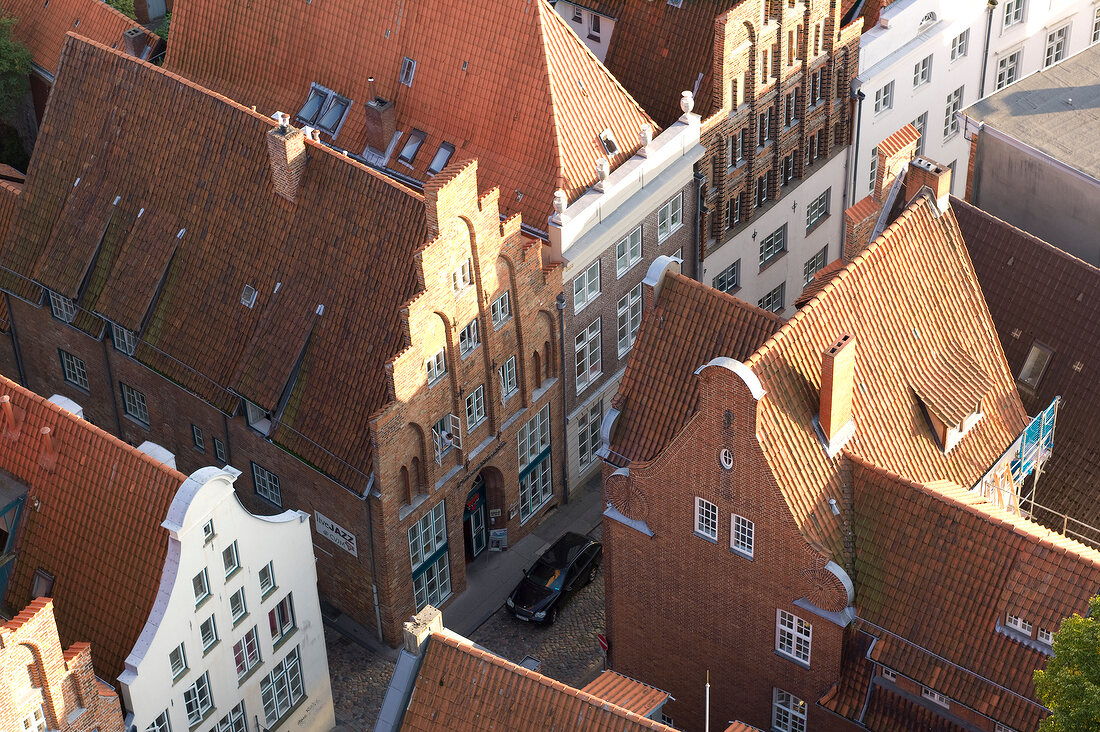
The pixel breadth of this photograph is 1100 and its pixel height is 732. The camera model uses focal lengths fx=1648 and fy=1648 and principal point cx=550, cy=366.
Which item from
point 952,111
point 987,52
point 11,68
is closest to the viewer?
point 987,52

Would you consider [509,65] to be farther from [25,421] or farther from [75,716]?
[75,716]

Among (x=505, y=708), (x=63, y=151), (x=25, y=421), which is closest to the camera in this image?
(x=505, y=708)

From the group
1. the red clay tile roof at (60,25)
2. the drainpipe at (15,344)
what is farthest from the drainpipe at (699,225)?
the drainpipe at (15,344)

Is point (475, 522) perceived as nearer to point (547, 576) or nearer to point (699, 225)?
point (547, 576)

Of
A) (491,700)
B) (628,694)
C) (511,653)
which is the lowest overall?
(511,653)

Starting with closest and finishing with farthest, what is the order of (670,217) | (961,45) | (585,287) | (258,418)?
(258,418), (585,287), (670,217), (961,45)

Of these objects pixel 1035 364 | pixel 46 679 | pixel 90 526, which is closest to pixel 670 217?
pixel 1035 364

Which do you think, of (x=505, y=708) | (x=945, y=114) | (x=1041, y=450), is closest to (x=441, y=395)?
(x=505, y=708)
